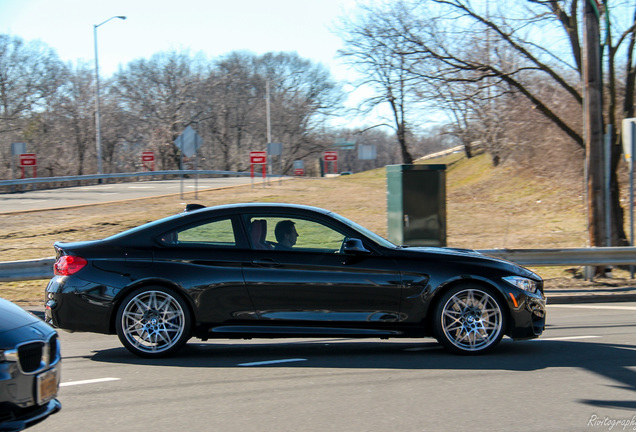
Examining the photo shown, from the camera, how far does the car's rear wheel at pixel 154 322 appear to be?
6402 millimetres

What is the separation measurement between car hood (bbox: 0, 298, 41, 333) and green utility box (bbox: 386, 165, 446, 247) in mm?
8434

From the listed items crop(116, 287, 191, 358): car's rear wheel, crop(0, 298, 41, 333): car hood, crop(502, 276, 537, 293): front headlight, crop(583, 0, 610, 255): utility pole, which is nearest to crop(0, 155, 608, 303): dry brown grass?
crop(583, 0, 610, 255): utility pole

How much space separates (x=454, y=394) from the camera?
5.24m

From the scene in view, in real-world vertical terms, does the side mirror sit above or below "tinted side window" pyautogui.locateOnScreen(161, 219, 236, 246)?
below

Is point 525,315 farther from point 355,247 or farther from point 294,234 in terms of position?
point 294,234

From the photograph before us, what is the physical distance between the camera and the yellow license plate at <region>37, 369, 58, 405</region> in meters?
3.92

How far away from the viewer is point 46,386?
3.98m

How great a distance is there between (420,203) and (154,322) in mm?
6697

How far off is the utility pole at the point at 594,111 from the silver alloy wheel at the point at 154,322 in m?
8.42

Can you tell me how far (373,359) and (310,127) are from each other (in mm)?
65796

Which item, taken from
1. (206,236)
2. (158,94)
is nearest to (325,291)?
(206,236)

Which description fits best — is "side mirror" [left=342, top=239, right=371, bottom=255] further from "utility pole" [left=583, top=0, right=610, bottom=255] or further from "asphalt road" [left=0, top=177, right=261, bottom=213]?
"asphalt road" [left=0, top=177, right=261, bottom=213]

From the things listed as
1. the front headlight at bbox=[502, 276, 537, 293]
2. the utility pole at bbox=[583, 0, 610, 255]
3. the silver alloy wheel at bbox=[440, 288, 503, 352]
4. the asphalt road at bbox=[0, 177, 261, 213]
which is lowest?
the silver alloy wheel at bbox=[440, 288, 503, 352]

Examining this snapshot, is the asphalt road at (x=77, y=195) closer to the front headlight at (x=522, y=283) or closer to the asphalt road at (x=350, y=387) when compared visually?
the asphalt road at (x=350, y=387)
